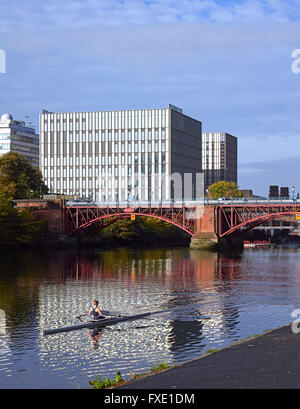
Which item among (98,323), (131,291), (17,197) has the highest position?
(17,197)

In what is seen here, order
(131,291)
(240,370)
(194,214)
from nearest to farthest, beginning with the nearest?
(240,370) → (131,291) → (194,214)

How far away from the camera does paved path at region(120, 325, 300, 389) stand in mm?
20094

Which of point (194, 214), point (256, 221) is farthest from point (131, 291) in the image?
point (256, 221)

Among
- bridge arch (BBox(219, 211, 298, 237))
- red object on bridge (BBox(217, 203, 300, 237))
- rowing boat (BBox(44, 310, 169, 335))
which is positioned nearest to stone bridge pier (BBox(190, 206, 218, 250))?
red object on bridge (BBox(217, 203, 300, 237))

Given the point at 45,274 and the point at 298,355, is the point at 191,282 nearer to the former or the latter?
the point at 45,274

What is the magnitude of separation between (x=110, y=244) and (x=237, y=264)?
6929 cm

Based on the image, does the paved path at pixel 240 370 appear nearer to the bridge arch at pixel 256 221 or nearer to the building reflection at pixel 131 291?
the building reflection at pixel 131 291

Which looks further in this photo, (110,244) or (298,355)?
(110,244)

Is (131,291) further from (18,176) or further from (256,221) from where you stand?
(18,176)

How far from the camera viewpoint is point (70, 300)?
50969mm

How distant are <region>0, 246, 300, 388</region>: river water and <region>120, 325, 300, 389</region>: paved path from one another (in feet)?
11.9

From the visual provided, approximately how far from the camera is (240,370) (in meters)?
22.0

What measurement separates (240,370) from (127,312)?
74.5 ft
